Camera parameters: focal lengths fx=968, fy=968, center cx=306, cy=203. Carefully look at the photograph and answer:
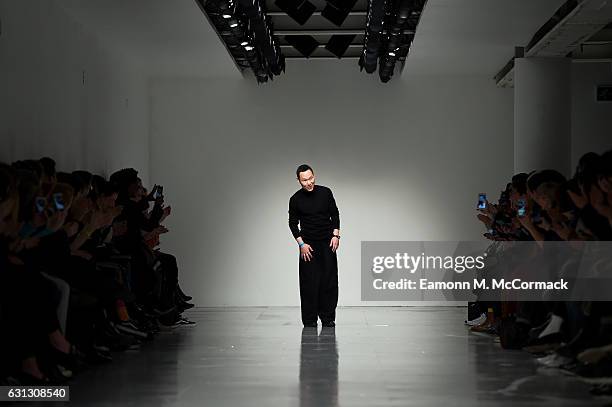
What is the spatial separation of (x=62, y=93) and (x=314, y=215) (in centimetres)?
273

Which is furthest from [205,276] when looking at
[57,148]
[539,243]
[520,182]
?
[539,243]

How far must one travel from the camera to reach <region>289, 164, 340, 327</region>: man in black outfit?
9648 mm

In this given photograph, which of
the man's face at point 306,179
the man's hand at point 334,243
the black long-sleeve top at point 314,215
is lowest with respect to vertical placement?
the man's hand at point 334,243

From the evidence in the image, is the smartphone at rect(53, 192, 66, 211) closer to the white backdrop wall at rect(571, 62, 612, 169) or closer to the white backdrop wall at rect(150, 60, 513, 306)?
the white backdrop wall at rect(150, 60, 513, 306)

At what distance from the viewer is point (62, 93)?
9.02 metres

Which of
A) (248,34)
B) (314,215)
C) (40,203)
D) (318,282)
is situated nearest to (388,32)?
(248,34)

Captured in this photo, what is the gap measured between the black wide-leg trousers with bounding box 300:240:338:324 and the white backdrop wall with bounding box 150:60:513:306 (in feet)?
10.5

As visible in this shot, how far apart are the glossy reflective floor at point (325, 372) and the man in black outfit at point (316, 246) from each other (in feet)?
0.90

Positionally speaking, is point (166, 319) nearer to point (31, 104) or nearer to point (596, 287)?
point (31, 104)

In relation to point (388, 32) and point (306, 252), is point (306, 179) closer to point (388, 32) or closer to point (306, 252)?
point (306, 252)

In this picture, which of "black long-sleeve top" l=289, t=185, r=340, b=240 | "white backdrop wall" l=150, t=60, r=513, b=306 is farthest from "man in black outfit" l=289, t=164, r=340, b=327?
"white backdrop wall" l=150, t=60, r=513, b=306

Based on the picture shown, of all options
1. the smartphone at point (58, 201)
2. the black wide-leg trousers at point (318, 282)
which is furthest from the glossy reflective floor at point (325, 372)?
the smartphone at point (58, 201)

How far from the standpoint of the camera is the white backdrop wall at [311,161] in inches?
510

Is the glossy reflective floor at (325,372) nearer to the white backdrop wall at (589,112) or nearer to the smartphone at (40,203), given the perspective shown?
the smartphone at (40,203)
